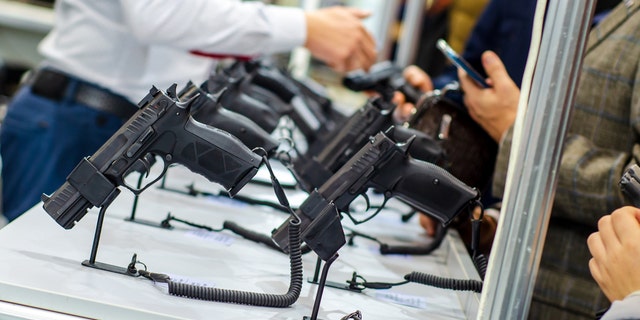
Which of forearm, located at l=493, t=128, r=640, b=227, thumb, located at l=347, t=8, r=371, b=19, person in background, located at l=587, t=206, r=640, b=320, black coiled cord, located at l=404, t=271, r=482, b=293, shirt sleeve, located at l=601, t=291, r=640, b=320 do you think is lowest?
black coiled cord, located at l=404, t=271, r=482, b=293

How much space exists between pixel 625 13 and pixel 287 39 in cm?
A: 94

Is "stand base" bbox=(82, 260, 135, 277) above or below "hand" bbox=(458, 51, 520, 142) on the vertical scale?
below

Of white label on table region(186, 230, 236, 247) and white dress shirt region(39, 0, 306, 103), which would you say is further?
white dress shirt region(39, 0, 306, 103)

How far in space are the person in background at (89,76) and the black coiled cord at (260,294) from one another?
0.96 meters

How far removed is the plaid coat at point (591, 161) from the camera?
1.77 metres

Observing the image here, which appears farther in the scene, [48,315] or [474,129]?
[474,129]

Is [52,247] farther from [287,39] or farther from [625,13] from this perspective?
[625,13]

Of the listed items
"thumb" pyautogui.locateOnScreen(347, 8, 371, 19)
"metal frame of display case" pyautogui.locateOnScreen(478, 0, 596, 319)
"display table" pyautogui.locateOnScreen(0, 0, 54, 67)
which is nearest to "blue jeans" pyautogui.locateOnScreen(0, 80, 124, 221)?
"thumb" pyautogui.locateOnScreen(347, 8, 371, 19)

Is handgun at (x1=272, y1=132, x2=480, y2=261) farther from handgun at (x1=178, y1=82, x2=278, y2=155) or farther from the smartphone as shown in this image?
the smartphone

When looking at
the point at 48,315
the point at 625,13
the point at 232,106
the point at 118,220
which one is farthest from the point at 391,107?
the point at 48,315

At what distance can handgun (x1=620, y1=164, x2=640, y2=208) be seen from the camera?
53.9 inches

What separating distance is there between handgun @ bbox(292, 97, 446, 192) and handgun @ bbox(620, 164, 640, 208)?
0.64m

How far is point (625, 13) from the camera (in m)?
1.89

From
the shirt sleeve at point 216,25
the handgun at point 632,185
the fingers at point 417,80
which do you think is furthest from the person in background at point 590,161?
the fingers at point 417,80
